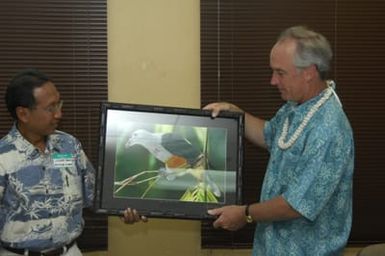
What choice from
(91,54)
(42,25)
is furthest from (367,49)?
(42,25)

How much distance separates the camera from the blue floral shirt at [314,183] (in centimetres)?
197

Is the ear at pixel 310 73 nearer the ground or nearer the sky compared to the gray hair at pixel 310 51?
nearer the ground

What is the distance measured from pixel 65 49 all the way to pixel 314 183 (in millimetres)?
1687

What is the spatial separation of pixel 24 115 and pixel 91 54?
0.95 meters

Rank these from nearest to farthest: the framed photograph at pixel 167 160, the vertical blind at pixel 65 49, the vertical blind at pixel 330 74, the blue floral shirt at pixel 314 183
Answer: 1. the blue floral shirt at pixel 314 183
2. the framed photograph at pixel 167 160
3. the vertical blind at pixel 65 49
4. the vertical blind at pixel 330 74

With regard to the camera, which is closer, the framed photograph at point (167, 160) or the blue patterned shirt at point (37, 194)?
the blue patterned shirt at point (37, 194)

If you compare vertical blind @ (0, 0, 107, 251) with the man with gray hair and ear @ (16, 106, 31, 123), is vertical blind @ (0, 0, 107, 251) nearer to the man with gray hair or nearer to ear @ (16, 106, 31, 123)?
ear @ (16, 106, 31, 123)

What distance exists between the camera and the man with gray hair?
77.6 inches

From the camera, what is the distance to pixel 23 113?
213 cm

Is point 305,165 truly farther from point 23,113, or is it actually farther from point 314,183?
point 23,113

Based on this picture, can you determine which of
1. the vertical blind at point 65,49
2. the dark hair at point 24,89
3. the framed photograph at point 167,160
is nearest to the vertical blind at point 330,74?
the vertical blind at point 65,49

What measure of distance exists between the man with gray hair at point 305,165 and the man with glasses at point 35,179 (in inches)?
24.9

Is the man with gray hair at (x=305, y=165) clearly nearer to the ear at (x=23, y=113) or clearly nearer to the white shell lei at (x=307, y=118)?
the white shell lei at (x=307, y=118)

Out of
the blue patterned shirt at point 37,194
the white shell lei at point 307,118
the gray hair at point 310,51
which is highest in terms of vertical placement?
the gray hair at point 310,51
